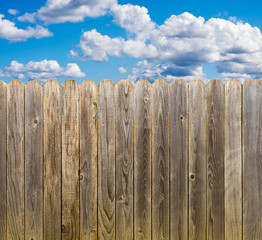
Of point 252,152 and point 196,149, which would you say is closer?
point 196,149

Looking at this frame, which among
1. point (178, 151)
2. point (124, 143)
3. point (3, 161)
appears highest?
point (124, 143)

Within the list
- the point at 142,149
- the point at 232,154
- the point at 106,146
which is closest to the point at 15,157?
the point at 106,146

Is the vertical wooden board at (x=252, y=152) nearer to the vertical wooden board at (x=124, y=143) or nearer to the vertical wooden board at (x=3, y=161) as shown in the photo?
the vertical wooden board at (x=124, y=143)

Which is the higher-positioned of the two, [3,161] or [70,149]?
[70,149]

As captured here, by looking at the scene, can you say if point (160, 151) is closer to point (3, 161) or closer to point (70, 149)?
point (70, 149)

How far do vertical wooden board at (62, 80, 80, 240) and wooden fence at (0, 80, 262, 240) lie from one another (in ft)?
0.04

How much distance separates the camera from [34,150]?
149 inches

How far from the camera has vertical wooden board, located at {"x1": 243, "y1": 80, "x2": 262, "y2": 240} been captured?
390 cm

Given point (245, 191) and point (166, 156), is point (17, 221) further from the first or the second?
point (245, 191)

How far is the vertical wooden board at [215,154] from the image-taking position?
150 inches

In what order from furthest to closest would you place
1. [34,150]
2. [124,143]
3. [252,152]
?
[252,152] → [34,150] → [124,143]

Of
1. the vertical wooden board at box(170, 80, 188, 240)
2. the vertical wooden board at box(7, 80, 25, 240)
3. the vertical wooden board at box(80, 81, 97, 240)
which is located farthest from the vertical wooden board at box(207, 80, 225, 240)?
the vertical wooden board at box(7, 80, 25, 240)

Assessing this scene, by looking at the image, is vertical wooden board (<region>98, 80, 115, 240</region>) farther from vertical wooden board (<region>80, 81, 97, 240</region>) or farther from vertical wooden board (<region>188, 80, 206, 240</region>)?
vertical wooden board (<region>188, 80, 206, 240</region>)

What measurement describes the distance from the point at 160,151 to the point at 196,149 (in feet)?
1.48
